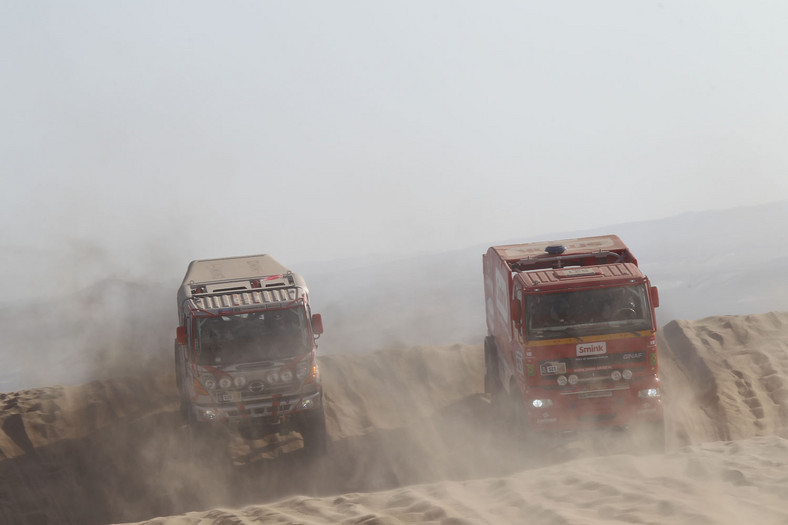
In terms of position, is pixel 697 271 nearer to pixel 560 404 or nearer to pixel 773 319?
pixel 773 319

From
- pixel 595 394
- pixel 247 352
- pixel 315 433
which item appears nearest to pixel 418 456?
pixel 315 433

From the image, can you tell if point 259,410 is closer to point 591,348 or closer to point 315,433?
point 315,433

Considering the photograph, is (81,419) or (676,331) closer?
(81,419)

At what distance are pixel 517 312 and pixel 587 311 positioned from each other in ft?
3.56

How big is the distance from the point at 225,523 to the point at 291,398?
11.8ft

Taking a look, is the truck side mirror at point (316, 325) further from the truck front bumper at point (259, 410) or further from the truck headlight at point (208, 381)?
the truck headlight at point (208, 381)

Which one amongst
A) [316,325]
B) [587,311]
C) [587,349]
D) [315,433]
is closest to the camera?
[587,349]

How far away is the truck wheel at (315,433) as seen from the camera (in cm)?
1273

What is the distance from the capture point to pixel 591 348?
35.8 ft

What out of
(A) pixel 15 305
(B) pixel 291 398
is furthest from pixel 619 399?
(A) pixel 15 305

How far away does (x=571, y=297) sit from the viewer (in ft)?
36.2

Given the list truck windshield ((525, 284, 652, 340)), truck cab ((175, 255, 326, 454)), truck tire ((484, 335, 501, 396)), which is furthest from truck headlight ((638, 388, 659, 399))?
truck cab ((175, 255, 326, 454))

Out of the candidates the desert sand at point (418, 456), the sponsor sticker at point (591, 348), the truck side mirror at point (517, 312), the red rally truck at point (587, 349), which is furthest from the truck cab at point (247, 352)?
the sponsor sticker at point (591, 348)

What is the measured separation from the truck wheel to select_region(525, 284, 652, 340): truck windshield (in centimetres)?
423
